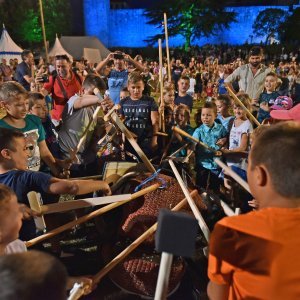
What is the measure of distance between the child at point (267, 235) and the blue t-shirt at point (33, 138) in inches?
97.8

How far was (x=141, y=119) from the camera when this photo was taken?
4.84 meters

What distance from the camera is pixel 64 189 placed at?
8.50 feet

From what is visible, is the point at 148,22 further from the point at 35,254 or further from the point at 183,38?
the point at 35,254

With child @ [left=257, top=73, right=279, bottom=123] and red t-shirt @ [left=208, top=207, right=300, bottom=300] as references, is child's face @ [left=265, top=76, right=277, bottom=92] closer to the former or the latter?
child @ [left=257, top=73, right=279, bottom=123]

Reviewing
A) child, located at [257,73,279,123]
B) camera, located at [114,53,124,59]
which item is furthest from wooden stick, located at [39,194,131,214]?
camera, located at [114,53,124,59]

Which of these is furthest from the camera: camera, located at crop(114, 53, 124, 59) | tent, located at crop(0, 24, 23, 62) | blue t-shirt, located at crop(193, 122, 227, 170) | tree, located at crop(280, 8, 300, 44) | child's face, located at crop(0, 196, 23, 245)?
tree, located at crop(280, 8, 300, 44)

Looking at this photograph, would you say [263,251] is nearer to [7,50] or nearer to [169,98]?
[169,98]

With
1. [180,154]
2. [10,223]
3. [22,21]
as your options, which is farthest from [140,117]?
[22,21]

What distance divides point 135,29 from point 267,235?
50304 mm

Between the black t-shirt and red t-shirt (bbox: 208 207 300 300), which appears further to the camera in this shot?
the black t-shirt

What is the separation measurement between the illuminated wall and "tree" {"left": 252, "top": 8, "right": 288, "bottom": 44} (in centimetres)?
151

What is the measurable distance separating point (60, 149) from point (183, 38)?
152 feet

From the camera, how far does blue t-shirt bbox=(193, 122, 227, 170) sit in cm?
471

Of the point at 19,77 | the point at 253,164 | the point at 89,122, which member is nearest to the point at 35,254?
the point at 253,164
